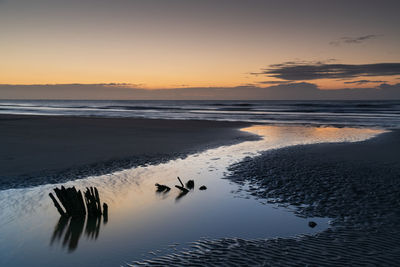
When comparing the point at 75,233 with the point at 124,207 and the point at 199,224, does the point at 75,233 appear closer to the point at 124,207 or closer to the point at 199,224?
the point at 124,207

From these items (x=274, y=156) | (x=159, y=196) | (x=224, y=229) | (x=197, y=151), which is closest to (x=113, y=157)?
(x=197, y=151)

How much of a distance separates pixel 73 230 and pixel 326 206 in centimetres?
626

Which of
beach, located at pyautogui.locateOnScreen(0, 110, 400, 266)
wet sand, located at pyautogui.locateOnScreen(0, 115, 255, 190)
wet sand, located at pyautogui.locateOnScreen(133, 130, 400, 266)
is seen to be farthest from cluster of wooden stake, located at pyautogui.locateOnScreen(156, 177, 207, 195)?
wet sand, located at pyautogui.locateOnScreen(0, 115, 255, 190)

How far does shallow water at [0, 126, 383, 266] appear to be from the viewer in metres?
5.70

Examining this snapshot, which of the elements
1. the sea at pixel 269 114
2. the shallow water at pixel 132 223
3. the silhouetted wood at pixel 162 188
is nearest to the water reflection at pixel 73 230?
the shallow water at pixel 132 223

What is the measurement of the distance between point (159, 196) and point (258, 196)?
2963 millimetres

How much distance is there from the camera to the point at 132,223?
23.3 feet

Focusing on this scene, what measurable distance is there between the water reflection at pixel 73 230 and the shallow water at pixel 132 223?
20 mm

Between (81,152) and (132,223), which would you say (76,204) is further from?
(81,152)

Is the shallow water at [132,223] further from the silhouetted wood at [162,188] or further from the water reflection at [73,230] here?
the silhouetted wood at [162,188]

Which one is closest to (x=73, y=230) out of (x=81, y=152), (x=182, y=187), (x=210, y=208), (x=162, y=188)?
(x=162, y=188)

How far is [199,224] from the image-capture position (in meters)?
7.09

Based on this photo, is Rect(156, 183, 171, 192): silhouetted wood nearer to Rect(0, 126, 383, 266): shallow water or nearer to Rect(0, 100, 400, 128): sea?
Rect(0, 126, 383, 266): shallow water

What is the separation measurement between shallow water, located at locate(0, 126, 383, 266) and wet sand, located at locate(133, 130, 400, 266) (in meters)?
0.46
